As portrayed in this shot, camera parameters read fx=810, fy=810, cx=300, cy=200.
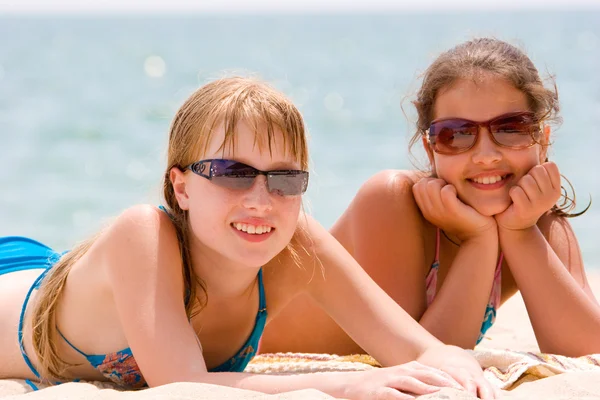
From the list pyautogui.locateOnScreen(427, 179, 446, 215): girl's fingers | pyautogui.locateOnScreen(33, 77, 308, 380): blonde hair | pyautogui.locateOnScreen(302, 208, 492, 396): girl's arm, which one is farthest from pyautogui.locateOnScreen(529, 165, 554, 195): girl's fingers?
pyautogui.locateOnScreen(33, 77, 308, 380): blonde hair

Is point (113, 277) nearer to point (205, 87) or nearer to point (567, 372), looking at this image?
point (205, 87)

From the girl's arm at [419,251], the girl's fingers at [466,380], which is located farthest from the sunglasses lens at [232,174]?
the girl's arm at [419,251]

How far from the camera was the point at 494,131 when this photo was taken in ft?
12.2

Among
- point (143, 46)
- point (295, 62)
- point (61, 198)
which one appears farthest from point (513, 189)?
point (143, 46)

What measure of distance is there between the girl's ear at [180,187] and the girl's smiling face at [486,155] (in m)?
1.40

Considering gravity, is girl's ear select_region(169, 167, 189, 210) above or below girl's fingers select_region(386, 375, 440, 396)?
above

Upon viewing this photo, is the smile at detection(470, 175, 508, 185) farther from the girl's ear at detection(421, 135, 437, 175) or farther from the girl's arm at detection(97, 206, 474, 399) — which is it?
the girl's arm at detection(97, 206, 474, 399)

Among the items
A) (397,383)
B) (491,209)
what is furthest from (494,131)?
(397,383)

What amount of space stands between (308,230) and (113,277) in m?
0.82

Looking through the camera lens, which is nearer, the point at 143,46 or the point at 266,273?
the point at 266,273

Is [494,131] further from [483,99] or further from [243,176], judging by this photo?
[243,176]

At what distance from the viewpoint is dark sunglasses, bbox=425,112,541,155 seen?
3.73 metres

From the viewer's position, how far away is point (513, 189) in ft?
12.3

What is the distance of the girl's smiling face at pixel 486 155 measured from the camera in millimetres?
3744
